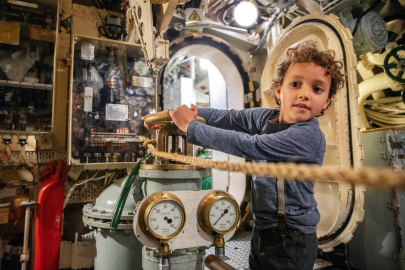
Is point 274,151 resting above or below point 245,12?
below

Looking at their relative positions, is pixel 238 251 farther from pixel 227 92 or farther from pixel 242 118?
pixel 227 92

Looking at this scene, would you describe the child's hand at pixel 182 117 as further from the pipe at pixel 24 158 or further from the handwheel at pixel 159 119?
the pipe at pixel 24 158

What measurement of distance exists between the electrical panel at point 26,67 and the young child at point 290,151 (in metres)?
1.78

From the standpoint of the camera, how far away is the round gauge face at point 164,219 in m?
1.01

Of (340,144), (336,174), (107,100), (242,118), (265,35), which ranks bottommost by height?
(336,174)

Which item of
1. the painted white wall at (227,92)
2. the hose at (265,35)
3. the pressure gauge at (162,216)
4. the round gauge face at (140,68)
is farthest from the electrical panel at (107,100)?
the hose at (265,35)

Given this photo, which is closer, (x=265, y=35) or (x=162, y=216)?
(x=162, y=216)

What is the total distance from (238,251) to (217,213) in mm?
1819

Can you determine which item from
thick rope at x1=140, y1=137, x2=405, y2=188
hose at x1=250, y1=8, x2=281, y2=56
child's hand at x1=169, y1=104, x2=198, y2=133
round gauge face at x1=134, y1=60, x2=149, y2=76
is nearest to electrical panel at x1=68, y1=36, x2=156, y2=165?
round gauge face at x1=134, y1=60, x2=149, y2=76

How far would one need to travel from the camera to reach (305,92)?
1010 millimetres

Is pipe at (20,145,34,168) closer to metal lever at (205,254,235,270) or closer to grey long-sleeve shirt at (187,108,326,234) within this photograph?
grey long-sleeve shirt at (187,108,326,234)

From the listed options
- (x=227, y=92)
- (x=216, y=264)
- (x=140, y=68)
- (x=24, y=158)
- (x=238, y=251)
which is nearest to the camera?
(x=216, y=264)

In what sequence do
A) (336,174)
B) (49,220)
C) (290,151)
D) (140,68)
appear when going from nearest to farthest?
(336,174)
(290,151)
(49,220)
(140,68)

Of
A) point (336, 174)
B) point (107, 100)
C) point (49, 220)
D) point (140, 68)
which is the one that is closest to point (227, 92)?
point (140, 68)
